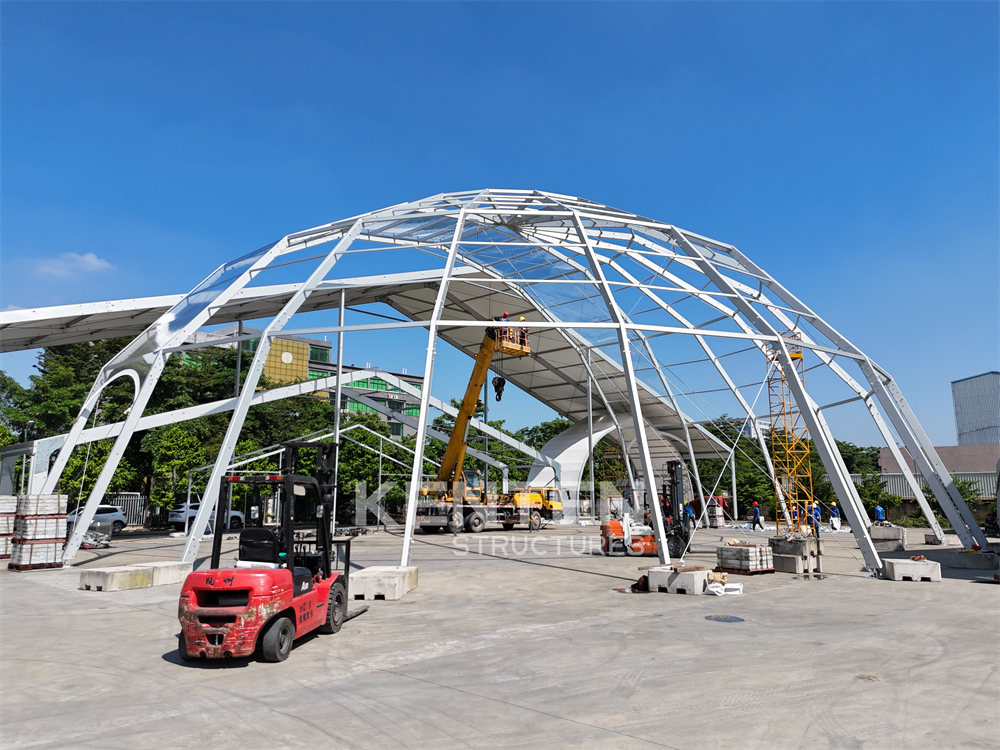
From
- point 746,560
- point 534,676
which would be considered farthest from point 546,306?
point 534,676

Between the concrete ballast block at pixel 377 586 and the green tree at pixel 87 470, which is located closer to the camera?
the concrete ballast block at pixel 377 586

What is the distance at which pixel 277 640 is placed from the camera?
27.8 feet

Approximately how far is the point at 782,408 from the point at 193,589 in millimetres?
32143

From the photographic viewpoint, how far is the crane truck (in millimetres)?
31875

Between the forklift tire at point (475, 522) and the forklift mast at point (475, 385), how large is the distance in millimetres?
2143

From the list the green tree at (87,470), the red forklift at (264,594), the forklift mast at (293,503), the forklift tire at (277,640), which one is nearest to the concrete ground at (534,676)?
the forklift tire at (277,640)

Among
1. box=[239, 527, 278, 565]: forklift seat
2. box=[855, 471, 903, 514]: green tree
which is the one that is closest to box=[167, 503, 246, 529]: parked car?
box=[239, 527, 278, 565]: forklift seat

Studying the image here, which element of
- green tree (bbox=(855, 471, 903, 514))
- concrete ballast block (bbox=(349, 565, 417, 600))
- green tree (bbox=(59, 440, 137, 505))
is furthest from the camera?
green tree (bbox=(855, 471, 903, 514))

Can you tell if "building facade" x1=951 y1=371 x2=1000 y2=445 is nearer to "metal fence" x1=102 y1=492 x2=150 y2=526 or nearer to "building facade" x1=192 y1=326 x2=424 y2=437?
"building facade" x1=192 y1=326 x2=424 y2=437

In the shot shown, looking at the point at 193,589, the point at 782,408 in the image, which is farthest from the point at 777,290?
the point at 193,589

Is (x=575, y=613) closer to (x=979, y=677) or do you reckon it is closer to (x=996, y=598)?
(x=979, y=677)

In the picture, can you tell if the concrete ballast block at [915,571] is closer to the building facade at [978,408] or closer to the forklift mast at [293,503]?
the forklift mast at [293,503]

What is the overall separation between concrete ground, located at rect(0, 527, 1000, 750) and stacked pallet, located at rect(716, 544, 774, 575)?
392cm

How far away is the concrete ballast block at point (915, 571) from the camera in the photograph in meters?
16.8
